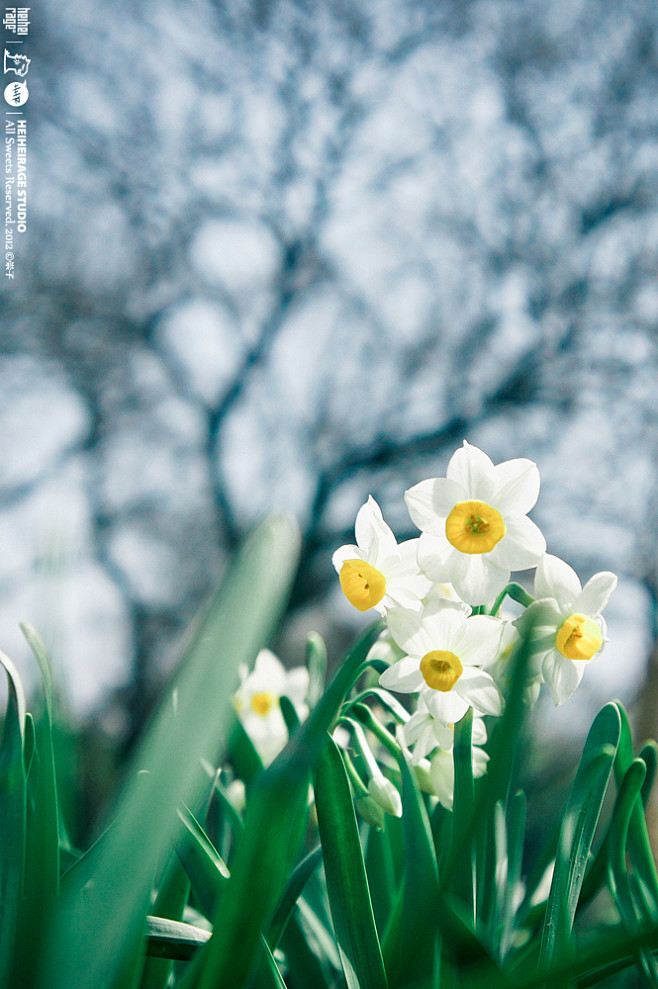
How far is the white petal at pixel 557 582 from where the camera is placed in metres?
0.35

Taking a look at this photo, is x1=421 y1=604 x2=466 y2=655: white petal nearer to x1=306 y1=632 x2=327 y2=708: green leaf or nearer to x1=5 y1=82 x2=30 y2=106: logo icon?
x1=306 y1=632 x2=327 y2=708: green leaf

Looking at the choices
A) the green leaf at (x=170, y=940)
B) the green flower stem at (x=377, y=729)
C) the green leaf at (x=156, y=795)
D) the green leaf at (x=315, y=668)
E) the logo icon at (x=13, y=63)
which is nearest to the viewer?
the green leaf at (x=156, y=795)

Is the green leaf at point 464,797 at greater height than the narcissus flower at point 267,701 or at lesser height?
lesser

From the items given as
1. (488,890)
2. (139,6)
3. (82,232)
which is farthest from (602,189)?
(488,890)

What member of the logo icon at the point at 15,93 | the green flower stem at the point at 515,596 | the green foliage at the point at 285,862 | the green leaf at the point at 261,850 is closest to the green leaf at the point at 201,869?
the green foliage at the point at 285,862

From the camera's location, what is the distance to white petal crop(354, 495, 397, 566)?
0.38 metres

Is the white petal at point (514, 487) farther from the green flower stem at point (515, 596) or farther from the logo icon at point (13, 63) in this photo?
the logo icon at point (13, 63)

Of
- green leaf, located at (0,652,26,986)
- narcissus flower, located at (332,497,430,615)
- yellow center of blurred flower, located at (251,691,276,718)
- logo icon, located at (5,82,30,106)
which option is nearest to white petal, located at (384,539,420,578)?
narcissus flower, located at (332,497,430,615)

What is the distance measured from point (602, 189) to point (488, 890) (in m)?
4.28

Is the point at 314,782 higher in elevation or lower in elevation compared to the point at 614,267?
lower

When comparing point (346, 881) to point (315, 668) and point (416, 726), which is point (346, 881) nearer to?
point (416, 726)

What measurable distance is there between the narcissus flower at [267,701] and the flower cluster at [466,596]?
247mm

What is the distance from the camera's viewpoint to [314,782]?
30cm

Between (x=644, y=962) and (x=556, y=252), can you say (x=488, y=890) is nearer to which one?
(x=644, y=962)
